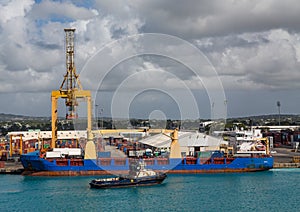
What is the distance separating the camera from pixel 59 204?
95.6ft

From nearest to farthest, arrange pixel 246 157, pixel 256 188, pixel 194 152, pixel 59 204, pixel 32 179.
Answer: pixel 59 204, pixel 256 188, pixel 32 179, pixel 246 157, pixel 194 152

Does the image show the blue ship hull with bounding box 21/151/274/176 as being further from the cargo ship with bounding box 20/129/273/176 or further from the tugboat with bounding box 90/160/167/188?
the tugboat with bounding box 90/160/167/188

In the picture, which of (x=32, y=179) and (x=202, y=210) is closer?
(x=202, y=210)

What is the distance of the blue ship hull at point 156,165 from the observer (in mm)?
42688

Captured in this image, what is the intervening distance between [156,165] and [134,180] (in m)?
8.24

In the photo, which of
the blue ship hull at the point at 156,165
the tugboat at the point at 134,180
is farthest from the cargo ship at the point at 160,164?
the tugboat at the point at 134,180

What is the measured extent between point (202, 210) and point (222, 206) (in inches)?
62.9

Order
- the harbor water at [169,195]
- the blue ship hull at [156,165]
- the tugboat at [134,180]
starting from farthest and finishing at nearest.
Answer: the blue ship hull at [156,165]
the tugboat at [134,180]
the harbor water at [169,195]

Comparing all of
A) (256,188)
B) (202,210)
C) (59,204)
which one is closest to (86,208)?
(59,204)

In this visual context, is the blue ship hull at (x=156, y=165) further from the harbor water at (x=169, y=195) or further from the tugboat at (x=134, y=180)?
the tugboat at (x=134, y=180)

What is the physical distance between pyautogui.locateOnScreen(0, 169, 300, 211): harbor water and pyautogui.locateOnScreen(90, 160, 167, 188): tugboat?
60 centimetres

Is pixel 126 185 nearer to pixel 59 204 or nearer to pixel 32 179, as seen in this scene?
pixel 59 204

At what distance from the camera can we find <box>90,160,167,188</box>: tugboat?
34.5 meters

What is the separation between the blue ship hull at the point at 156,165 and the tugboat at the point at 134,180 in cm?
615
